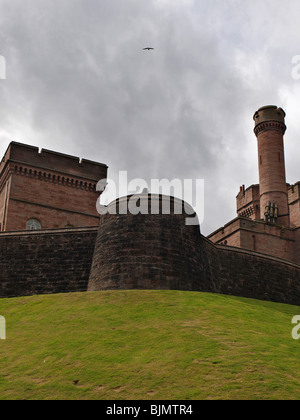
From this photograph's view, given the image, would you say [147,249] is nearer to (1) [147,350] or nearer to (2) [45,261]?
(2) [45,261]

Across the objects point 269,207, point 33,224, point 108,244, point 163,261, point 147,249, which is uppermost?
point 269,207

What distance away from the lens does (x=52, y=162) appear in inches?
1512

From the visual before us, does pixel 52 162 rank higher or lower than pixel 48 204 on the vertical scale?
→ higher

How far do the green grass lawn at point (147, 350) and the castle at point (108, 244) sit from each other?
142 inches

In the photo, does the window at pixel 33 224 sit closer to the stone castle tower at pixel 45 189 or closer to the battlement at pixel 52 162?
the stone castle tower at pixel 45 189

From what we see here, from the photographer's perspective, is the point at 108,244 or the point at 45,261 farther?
the point at 45,261

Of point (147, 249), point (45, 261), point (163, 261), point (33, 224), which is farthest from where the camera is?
point (33, 224)

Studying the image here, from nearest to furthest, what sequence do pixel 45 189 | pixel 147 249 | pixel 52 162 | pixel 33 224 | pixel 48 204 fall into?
pixel 147 249
pixel 33 224
pixel 48 204
pixel 45 189
pixel 52 162

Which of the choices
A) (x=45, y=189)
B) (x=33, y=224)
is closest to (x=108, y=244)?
(x=33, y=224)

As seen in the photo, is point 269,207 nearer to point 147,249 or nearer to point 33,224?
point 33,224

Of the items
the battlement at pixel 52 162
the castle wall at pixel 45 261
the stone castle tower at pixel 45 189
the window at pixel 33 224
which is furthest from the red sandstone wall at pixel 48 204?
the castle wall at pixel 45 261

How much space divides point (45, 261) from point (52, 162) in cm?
1340

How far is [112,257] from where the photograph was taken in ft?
77.7
